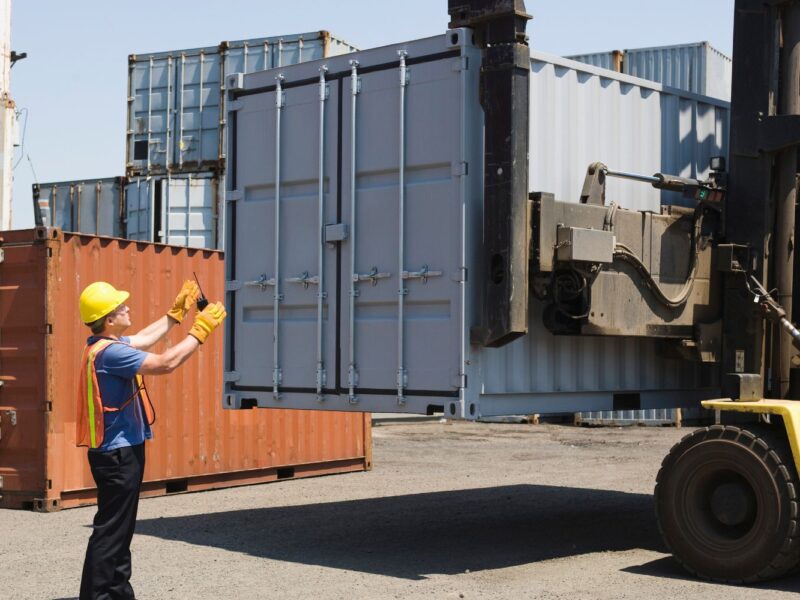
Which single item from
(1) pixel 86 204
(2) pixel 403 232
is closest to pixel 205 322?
(2) pixel 403 232

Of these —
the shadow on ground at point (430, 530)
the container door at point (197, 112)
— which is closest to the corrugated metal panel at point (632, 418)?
the container door at point (197, 112)

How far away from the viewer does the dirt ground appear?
822 centimetres

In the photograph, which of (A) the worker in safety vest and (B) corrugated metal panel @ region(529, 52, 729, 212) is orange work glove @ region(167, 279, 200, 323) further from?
(B) corrugated metal panel @ region(529, 52, 729, 212)

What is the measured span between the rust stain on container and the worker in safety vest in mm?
5117

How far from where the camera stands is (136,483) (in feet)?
23.3

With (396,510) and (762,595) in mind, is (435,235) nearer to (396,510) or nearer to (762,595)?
(762,595)

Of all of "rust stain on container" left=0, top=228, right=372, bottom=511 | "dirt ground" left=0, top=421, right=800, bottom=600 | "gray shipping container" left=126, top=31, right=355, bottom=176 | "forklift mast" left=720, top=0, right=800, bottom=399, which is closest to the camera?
"dirt ground" left=0, top=421, right=800, bottom=600

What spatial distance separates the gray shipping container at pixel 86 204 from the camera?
67.1 ft

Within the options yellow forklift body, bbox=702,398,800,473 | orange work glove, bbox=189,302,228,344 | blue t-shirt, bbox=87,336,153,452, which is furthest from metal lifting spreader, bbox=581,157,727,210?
blue t-shirt, bbox=87,336,153,452

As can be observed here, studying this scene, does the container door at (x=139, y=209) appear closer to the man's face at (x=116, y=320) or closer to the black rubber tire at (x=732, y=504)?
the man's face at (x=116, y=320)

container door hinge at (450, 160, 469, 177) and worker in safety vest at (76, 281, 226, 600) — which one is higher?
container door hinge at (450, 160, 469, 177)

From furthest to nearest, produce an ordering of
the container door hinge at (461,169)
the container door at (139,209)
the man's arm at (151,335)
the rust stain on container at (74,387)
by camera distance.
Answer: the container door at (139,209)
the rust stain on container at (74,387)
the container door hinge at (461,169)
the man's arm at (151,335)

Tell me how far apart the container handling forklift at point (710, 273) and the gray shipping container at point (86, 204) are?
41.5 feet

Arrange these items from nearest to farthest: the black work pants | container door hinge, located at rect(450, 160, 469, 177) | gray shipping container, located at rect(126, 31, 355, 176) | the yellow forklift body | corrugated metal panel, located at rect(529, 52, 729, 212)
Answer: the black work pants
the yellow forklift body
container door hinge, located at rect(450, 160, 469, 177)
corrugated metal panel, located at rect(529, 52, 729, 212)
gray shipping container, located at rect(126, 31, 355, 176)
